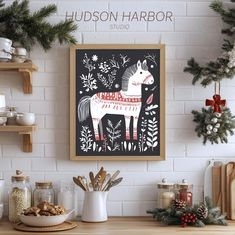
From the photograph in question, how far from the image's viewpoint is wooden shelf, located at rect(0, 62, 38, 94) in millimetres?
2877

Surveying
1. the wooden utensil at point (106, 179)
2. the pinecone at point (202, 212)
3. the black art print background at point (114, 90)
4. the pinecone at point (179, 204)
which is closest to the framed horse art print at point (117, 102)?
the black art print background at point (114, 90)

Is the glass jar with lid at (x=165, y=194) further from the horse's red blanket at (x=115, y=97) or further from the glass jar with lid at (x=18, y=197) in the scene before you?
the glass jar with lid at (x=18, y=197)

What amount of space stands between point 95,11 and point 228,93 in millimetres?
951

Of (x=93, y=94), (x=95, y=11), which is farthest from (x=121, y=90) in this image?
(x=95, y=11)

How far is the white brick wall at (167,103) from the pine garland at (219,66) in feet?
0.25

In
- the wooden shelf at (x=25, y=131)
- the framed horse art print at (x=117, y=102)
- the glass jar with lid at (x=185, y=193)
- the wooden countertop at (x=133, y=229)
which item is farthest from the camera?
the framed horse art print at (x=117, y=102)

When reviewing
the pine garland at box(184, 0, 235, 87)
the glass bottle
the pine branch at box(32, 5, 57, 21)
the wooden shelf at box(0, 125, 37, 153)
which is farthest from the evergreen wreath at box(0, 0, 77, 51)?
the glass bottle

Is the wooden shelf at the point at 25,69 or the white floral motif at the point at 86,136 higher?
the wooden shelf at the point at 25,69

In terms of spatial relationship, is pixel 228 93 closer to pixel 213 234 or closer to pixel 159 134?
pixel 159 134

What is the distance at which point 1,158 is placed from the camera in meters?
3.14

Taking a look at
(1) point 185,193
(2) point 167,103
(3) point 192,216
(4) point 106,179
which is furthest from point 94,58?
(3) point 192,216

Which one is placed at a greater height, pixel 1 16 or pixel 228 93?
pixel 1 16

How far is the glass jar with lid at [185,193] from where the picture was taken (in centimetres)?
299

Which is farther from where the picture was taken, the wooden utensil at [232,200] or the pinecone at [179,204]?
the wooden utensil at [232,200]
